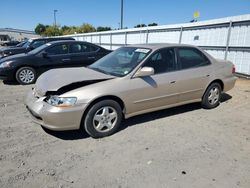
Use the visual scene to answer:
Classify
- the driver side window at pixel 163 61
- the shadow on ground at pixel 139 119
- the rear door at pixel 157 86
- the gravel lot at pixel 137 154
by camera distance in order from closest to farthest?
1. the gravel lot at pixel 137 154
2. the shadow on ground at pixel 139 119
3. the rear door at pixel 157 86
4. the driver side window at pixel 163 61

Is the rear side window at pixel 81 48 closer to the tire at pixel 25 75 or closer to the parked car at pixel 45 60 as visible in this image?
the parked car at pixel 45 60

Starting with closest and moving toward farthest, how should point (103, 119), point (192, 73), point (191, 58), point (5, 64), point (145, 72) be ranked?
point (103, 119) → point (145, 72) → point (192, 73) → point (191, 58) → point (5, 64)

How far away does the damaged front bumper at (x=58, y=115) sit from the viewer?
12.0 feet

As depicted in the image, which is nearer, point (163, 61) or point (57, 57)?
point (163, 61)

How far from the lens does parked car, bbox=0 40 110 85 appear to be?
317 inches

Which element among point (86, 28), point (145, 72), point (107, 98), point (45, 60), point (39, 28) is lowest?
point (107, 98)

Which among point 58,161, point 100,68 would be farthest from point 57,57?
point 58,161

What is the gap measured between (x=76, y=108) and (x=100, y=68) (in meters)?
1.36

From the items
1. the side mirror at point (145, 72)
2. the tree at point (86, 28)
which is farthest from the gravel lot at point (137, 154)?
the tree at point (86, 28)

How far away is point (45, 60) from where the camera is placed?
8484mm

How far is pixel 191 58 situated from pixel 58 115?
306cm

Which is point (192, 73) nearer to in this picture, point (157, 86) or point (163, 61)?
point (163, 61)

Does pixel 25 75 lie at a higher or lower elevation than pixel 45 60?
lower

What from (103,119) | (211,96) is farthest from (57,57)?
(211,96)
